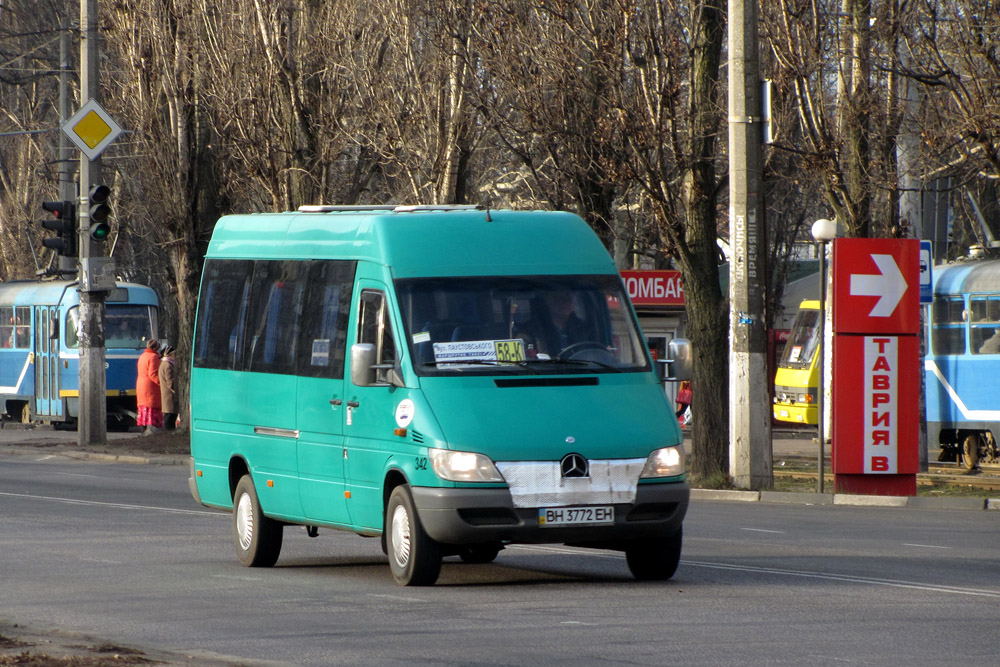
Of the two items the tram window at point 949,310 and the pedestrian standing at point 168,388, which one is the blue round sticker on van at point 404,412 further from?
the pedestrian standing at point 168,388

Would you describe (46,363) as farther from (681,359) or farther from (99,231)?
(681,359)

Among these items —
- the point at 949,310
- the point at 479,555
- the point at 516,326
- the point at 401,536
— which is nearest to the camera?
the point at 401,536

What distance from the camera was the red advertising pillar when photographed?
18969 millimetres

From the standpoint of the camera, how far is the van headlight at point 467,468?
404 inches

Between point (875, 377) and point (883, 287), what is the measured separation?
1005 millimetres

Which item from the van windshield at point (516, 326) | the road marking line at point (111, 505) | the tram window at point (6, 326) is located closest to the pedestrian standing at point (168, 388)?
the tram window at point (6, 326)

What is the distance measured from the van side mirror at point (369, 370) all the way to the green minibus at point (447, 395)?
0.01 metres

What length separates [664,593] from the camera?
10453 millimetres

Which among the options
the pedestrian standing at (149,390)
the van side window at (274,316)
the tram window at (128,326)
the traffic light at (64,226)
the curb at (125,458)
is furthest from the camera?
the tram window at (128,326)

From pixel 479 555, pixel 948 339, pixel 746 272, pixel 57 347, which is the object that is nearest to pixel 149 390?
pixel 57 347

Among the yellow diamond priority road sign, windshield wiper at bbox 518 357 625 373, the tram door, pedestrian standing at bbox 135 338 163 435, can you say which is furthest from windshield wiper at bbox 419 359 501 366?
the tram door

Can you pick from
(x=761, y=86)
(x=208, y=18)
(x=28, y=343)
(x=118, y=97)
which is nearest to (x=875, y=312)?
(x=761, y=86)

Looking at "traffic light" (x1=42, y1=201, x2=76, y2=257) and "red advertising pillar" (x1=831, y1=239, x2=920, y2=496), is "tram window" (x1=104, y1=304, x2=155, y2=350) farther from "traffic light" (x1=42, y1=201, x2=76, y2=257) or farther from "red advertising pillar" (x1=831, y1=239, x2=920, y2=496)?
"red advertising pillar" (x1=831, y1=239, x2=920, y2=496)

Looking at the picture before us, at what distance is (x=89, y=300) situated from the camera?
1109 inches
